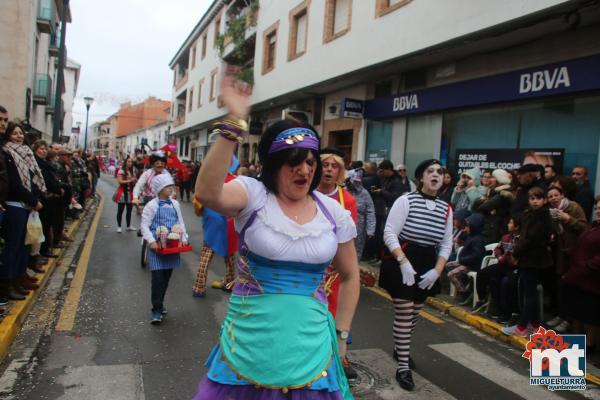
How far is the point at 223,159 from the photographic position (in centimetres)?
187

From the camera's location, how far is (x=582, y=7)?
281 inches

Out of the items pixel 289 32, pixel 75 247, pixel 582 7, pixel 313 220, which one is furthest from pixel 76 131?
pixel 313 220

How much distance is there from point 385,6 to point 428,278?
9617 mm

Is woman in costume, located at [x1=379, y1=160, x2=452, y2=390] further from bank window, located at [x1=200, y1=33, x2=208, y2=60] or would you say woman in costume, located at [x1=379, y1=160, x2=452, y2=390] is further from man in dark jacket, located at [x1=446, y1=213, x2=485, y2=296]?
bank window, located at [x1=200, y1=33, x2=208, y2=60]

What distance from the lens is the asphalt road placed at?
3.86m

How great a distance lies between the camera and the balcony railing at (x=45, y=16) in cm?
2088

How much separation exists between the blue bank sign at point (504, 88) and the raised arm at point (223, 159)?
292 inches

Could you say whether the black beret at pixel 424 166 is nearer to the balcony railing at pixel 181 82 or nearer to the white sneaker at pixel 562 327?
the white sneaker at pixel 562 327

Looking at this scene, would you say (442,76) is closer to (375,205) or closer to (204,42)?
(375,205)

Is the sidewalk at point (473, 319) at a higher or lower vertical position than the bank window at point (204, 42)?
lower

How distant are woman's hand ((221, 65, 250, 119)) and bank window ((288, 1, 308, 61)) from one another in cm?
1539

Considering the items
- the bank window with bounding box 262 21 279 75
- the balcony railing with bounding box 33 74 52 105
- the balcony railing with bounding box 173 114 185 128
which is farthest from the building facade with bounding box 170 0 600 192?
the balcony railing with bounding box 173 114 185 128

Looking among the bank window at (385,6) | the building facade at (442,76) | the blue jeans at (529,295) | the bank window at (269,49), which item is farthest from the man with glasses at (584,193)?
the bank window at (269,49)

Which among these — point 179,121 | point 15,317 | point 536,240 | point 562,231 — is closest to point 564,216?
point 562,231
